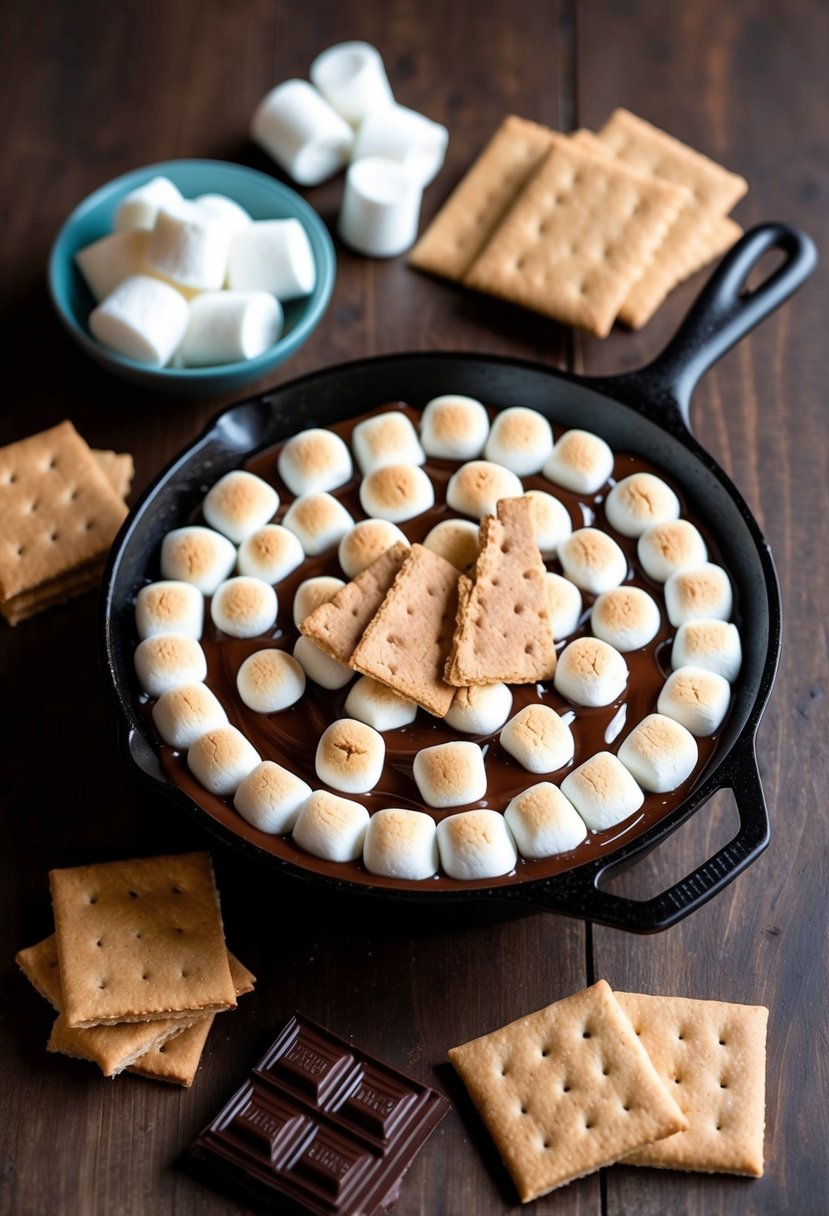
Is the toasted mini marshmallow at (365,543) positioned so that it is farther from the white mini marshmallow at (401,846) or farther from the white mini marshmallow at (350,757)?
the white mini marshmallow at (401,846)

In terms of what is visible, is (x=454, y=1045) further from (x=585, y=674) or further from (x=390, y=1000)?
(x=585, y=674)

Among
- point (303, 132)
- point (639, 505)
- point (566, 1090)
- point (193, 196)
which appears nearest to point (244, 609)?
point (639, 505)

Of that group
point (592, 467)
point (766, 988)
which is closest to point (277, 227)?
point (592, 467)

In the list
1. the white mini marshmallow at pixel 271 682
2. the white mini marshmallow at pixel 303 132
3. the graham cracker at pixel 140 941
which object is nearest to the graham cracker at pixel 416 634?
the white mini marshmallow at pixel 271 682

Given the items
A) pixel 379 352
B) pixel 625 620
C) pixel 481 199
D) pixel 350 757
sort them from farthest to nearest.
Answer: pixel 481 199 < pixel 379 352 < pixel 625 620 < pixel 350 757

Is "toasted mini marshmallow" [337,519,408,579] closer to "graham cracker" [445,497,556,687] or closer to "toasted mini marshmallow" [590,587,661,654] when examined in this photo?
"graham cracker" [445,497,556,687]

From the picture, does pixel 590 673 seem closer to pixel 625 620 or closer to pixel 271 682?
pixel 625 620

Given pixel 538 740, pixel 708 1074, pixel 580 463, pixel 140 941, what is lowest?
pixel 140 941
